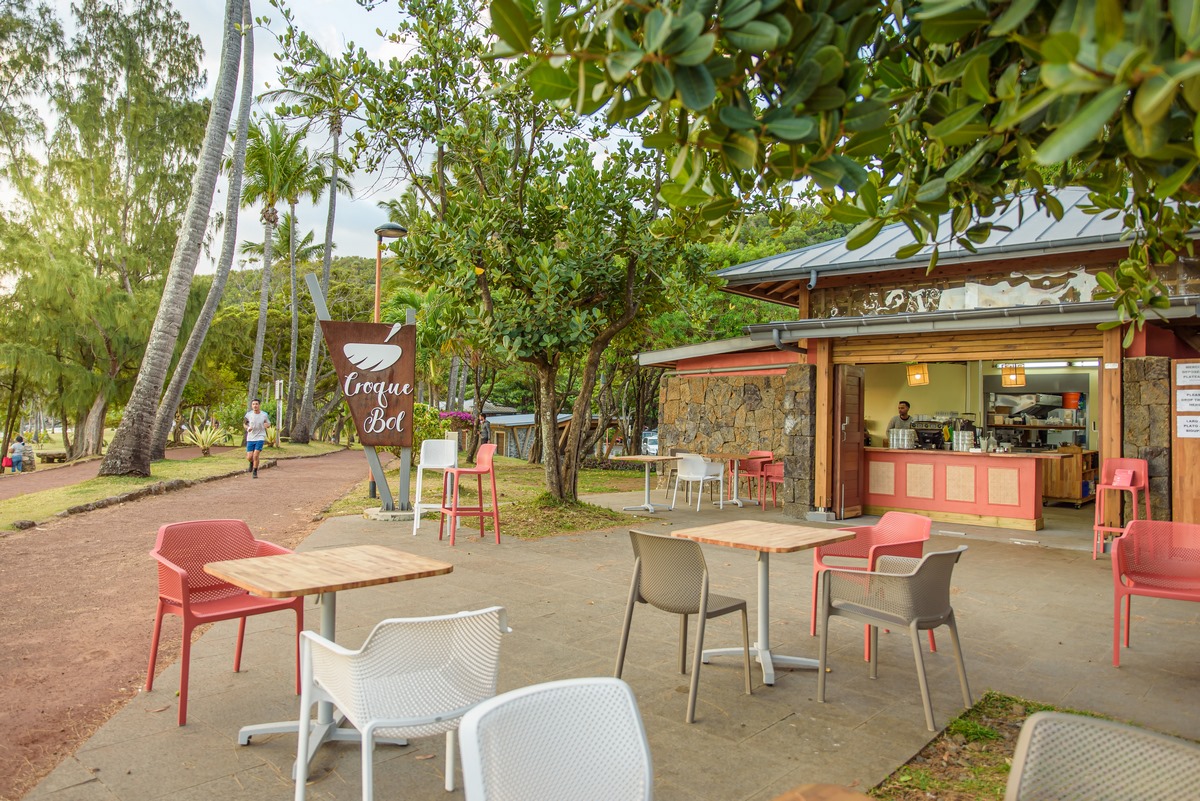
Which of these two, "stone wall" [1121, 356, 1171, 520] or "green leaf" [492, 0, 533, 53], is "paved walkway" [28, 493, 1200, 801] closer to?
"stone wall" [1121, 356, 1171, 520]

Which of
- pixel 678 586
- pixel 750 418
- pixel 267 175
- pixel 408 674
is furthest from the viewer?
pixel 267 175

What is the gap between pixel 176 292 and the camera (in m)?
13.3

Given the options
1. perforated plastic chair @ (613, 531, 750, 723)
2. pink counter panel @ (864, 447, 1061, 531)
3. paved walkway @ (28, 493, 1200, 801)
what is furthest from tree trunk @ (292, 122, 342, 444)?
perforated plastic chair @ (613, 531, 750, 723)

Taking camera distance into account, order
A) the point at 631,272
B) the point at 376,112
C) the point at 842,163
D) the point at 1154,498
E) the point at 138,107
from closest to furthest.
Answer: the point at 842,163 → the point at 1154,498 → the point at 376,112 → the point at 631,272 → the point at 138,107

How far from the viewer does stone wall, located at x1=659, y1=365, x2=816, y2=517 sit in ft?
34.8

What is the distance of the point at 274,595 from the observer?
2.78 meters

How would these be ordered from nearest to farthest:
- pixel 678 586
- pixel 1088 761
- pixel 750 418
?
pixel 1088 761, pixel 678 586, pixel 750 418

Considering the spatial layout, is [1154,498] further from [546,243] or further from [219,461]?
[219,461]

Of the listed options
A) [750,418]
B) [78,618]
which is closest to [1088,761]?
[78,618]

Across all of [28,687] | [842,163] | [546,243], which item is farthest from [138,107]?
[842,163]

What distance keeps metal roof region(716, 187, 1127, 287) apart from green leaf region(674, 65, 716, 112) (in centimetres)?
669

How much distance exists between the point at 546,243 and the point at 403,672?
7634mm

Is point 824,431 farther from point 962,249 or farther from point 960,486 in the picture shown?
point 962,249

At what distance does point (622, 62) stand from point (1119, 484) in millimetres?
8363
